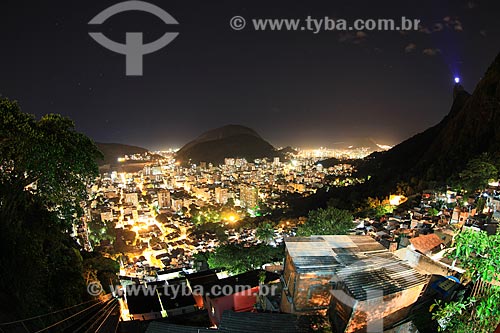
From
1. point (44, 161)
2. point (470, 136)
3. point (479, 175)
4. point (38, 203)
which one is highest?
point (470, 136)

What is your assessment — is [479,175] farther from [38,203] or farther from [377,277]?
[38,203]

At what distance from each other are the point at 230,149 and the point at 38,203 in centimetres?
8919

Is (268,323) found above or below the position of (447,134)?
below

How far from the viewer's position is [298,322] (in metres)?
3.38

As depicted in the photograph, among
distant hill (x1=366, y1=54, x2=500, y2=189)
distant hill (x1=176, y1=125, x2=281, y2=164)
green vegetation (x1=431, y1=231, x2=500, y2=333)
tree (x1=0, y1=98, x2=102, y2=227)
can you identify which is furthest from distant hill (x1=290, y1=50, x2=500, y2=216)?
distant hill (x1=176, y1=125, x2=281, y2=164)

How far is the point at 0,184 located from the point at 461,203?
14.8 metres

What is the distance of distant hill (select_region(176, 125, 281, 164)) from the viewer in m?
90.1

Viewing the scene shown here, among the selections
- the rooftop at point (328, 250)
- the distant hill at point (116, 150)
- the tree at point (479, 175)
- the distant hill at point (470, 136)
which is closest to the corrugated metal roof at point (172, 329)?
the rooftop at point (328, 250)

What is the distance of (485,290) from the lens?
7.93 ft

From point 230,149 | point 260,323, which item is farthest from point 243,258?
point 230,149

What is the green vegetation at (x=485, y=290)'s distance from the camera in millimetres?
2141

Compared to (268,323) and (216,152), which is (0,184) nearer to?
(268,323)

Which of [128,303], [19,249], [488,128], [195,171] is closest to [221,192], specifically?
[195,171]

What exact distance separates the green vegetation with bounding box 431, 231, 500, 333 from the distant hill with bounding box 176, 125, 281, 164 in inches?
3295
